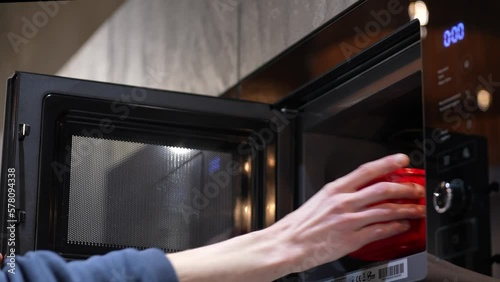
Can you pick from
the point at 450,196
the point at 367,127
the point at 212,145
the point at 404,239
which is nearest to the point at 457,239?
the point at 450,196

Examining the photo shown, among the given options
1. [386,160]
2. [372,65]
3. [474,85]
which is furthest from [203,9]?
[474,85]

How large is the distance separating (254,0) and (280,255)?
0.52 meters

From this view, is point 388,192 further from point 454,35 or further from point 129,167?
point 129,167

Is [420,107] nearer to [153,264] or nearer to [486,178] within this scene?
[486,178]

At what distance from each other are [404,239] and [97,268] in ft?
1.44

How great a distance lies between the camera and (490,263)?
84cm

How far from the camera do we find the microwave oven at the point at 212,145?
1.10 metres

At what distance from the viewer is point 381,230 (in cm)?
103

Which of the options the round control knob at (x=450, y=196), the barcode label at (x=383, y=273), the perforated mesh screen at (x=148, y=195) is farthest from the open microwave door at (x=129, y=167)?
the round control knob at (x=450, y=196)

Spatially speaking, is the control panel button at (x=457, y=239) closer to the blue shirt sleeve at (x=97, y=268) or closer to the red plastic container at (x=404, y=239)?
the red plastic container at (x=404, y=239)

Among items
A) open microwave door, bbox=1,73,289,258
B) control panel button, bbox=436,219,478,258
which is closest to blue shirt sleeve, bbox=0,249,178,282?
control panel button, bbox=436,219,478,258

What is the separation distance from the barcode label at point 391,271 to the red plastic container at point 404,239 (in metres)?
0.02

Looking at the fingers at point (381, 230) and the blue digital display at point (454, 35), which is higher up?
the blue digital display at point (454, 35)

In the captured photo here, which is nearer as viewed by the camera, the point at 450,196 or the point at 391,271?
the point at 450,196
